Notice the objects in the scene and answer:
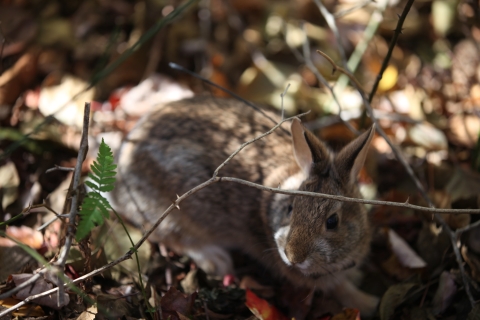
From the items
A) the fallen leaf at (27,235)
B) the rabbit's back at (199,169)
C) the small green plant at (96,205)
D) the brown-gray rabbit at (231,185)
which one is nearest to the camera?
the small green plant at (96,205)

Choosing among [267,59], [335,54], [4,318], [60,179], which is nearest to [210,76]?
[267,59]

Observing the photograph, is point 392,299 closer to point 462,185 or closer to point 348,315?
point 348,315

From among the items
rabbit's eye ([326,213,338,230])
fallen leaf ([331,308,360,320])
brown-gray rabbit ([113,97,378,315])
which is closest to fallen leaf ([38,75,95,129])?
brown-gray rabbit ([113,97,378,315])

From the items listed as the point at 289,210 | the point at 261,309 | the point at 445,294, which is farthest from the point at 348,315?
the point at 289,210

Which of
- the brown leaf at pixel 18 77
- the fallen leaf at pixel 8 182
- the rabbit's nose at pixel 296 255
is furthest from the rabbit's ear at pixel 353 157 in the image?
the brown leaf at pixel 18 77

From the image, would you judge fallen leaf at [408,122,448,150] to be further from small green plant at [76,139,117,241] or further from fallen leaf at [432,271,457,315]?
small green plant at [76,139,117,241]

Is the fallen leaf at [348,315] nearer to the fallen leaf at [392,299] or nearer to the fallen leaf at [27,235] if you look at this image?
the fallen leaf at [392,299]

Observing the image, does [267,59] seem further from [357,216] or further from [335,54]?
[357,216]

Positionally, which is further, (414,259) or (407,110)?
(407,110)
